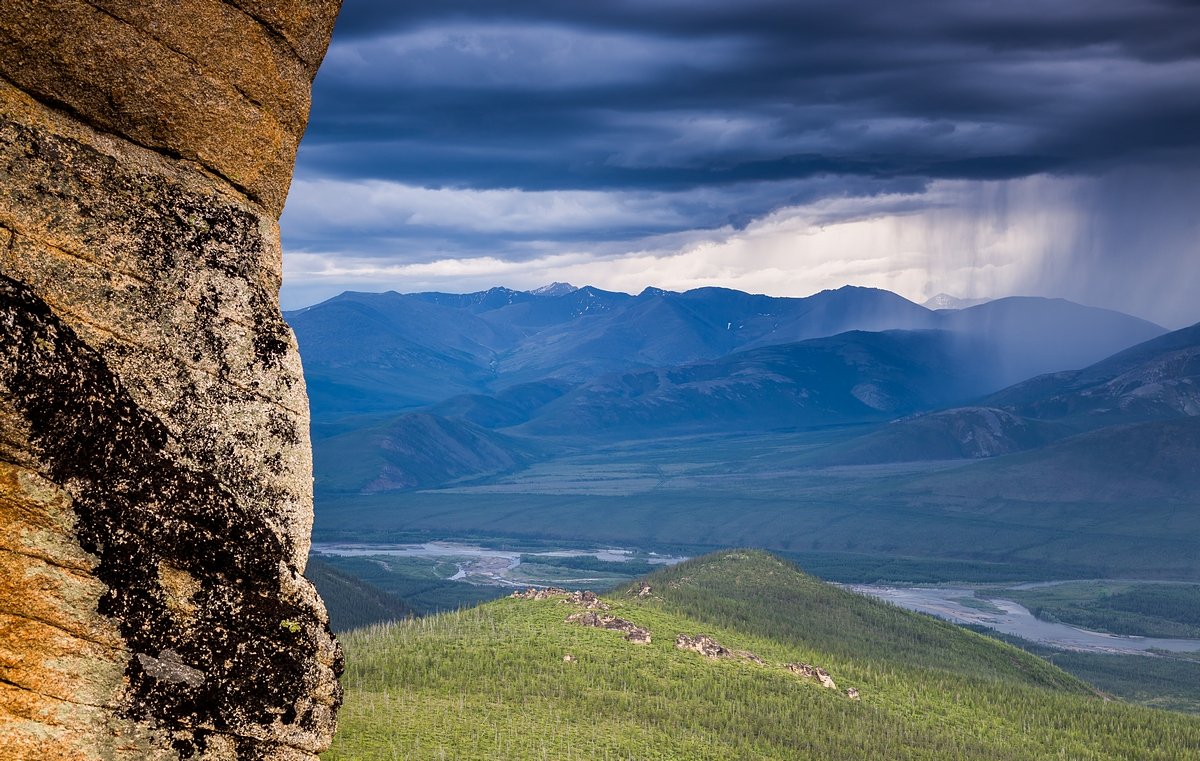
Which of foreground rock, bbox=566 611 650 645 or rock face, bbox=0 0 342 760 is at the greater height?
rock face, bbox=0 0 342 760

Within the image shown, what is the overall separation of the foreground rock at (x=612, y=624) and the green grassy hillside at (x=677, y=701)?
0.98 meters

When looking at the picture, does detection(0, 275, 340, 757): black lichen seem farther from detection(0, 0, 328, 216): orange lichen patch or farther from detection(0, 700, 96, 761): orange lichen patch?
detection(0, 0, 328, 216): orange lichen patch

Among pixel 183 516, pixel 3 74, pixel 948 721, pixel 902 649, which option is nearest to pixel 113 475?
pixel 183 516

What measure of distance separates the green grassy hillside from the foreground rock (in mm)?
981

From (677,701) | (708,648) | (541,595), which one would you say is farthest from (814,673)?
(541,595)

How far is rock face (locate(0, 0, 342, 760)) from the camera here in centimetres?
1546

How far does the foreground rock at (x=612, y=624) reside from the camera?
85213mm

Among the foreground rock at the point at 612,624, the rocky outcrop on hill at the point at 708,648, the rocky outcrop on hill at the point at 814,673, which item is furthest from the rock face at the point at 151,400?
the rocky outcrop on hill at the point at 814,673

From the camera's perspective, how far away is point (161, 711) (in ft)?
53.9

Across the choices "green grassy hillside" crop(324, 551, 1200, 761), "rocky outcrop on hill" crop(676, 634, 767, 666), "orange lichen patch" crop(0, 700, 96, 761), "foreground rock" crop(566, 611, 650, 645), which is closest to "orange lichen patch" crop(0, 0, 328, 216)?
"orange lichen patch" crop(0, 700, 96, 761)

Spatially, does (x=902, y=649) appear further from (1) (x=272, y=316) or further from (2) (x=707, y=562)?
(1) (x=272, y=316)

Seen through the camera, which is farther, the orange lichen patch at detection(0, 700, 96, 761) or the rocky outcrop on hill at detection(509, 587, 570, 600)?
the rocky outcrop on hill at detection(509, 587, 570, 600)

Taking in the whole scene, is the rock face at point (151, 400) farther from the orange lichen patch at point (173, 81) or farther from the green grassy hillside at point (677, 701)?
the green grassy hillside at point (677, 701)

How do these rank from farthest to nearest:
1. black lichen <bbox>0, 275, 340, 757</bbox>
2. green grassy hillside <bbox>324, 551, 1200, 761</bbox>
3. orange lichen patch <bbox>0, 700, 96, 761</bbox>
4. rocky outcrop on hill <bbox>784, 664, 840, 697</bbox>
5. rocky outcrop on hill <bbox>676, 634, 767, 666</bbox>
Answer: rocky outcrop on hill <bbox>784, 664, 840, 697</bbox>, rocky outcrop on hill <bbox>676, 634, 767, 666</bbox>, green grassy hillside <bbox>324, 551, 1200, 761</bbox>, black lichen <bbox>0, 275, 340, 757</bbox>, orange lichen patch <bbox>0, 700, 96, 761</bbox>
